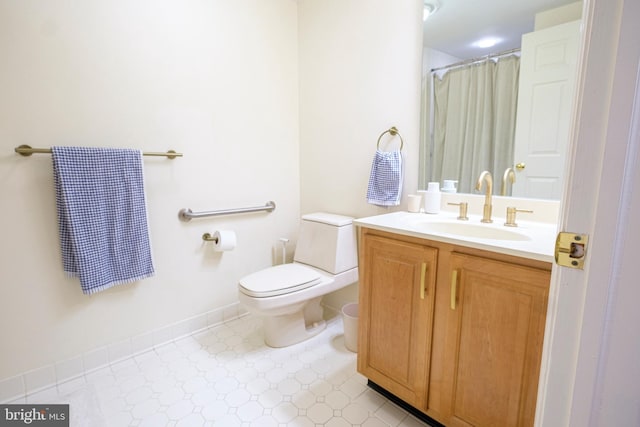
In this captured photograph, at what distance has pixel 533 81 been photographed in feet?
4.59

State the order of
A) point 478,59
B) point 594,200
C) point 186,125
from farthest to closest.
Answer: point 186,125
point 478,59
point 594,200

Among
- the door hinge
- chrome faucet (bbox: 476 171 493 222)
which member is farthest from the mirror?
the door hinge

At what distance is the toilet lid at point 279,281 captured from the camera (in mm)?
1724

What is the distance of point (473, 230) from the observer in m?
1.45

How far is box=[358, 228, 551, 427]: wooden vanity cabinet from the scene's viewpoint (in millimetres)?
994

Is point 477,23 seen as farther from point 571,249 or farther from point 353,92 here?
point 571,249

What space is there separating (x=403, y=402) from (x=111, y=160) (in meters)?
1.84

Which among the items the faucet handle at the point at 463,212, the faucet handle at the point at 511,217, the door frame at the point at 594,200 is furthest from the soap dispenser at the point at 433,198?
the door frame at the point at 594,200

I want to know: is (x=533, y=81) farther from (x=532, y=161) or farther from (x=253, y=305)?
(x=253, y=305)

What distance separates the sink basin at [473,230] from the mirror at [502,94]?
26cm

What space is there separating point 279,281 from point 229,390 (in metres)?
0.59

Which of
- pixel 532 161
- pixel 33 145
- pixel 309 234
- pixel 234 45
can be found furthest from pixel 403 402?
pixel 234 45

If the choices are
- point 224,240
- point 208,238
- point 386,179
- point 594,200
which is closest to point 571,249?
point 594,200

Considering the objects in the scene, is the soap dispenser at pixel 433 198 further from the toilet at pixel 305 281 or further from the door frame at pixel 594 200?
the door frame at pixel 594 200
